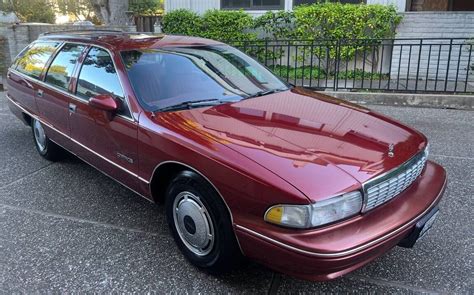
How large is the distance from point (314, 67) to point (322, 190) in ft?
28.9

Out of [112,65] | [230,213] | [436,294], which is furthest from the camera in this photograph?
[112,65]

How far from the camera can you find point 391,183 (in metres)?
2.48

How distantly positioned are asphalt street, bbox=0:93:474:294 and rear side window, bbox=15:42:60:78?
1.19 m

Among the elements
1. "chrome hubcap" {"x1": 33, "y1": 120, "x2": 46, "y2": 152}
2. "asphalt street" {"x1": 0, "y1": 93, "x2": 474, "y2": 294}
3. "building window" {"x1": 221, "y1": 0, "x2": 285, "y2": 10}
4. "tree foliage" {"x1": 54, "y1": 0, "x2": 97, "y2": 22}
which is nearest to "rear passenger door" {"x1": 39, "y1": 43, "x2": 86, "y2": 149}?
"chrome hubcap" {"x1": 33, "y1": 120, "x2": 46, "y2": 152}

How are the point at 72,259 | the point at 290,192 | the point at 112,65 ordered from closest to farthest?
1. the point at 290,192
2. the point at 72,259
3. the point at 112,65

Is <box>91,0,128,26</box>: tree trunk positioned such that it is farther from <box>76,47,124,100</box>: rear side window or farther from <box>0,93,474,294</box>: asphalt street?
<box>76,47,124,100</box>: rear side window

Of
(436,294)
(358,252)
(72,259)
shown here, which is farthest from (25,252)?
(436,294)

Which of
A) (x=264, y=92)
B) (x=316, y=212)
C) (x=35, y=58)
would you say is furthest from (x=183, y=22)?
(x=316, y=212)

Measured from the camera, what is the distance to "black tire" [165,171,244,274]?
8.22 ft

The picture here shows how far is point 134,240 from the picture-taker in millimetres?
3252

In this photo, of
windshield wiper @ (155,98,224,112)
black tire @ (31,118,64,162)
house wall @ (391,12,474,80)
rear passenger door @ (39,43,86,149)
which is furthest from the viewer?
house wall @ (391,12,474,80)

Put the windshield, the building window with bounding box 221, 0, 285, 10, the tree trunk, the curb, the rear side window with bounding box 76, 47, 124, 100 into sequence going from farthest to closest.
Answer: the building window with bounding box 221, 0, 285, 10 → the tree trunk → the curb → the rear side window with bounding box 76, 47, 124, 100 → the windshield

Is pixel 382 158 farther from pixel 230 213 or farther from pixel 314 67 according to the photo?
pixel 314 67

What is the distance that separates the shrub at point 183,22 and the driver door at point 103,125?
772 centimetres
